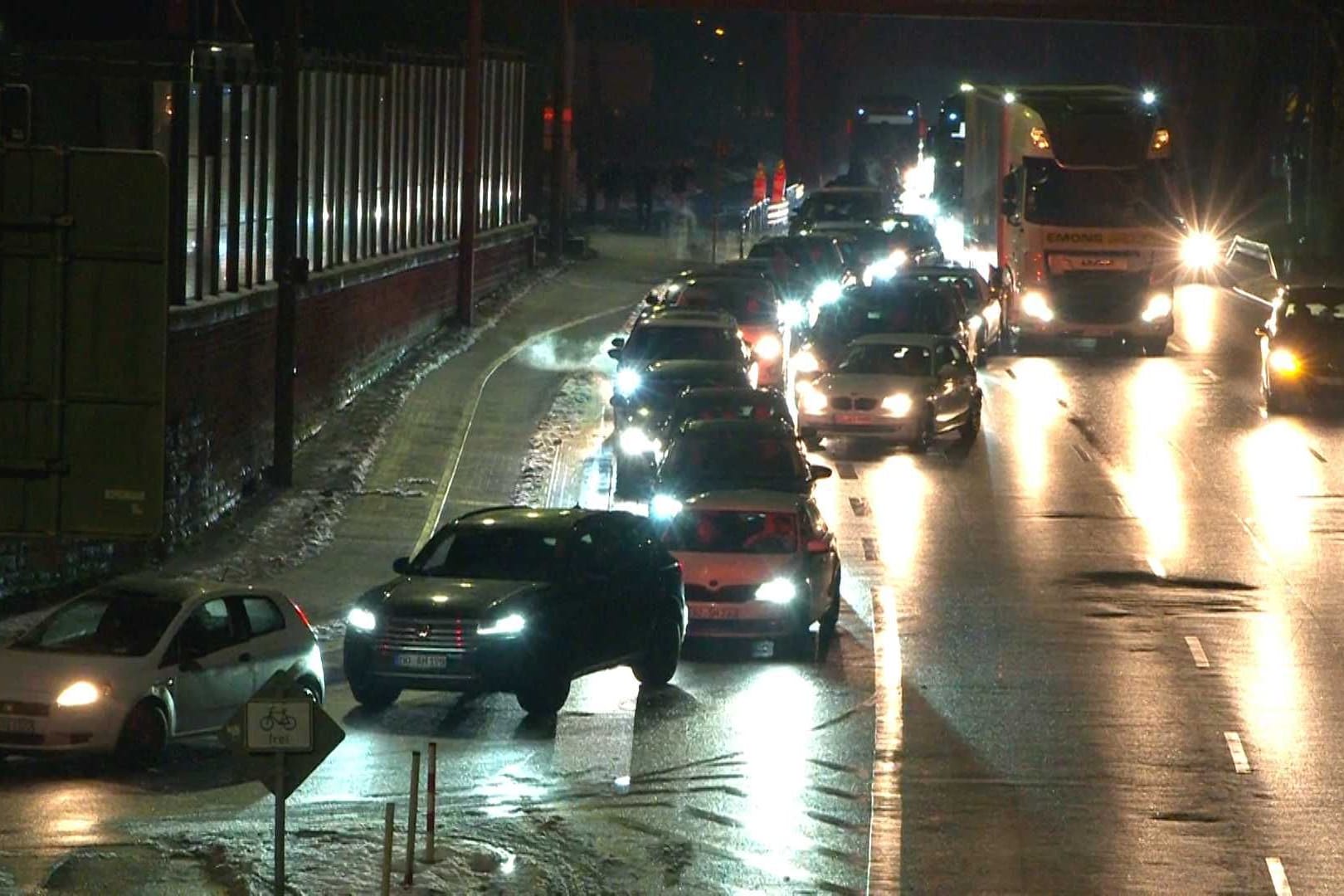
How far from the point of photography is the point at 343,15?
45.6 metres

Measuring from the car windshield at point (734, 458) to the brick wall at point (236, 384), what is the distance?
504 centimetres

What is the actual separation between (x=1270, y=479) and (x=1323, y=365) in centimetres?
630

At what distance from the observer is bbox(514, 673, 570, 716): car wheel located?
19703 mm

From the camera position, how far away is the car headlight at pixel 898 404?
116 feet

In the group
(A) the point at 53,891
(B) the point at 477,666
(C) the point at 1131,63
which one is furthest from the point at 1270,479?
(C) the point at 1131,63

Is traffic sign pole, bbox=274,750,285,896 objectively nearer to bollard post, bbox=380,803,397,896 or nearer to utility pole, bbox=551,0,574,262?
bollard post, bbox=380,803,397,896

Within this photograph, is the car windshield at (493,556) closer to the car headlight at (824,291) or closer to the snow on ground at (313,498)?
the snow on ground at (313,498)

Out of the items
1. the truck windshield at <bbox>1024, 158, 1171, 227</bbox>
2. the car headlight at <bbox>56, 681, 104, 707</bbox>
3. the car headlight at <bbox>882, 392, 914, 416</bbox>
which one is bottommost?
the car headlight at <bbox>56, 681, 104, 707</bbox>

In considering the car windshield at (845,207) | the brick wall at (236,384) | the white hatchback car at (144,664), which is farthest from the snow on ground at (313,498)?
the car windshield at (845,207)

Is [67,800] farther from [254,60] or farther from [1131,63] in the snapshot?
[1131,63]

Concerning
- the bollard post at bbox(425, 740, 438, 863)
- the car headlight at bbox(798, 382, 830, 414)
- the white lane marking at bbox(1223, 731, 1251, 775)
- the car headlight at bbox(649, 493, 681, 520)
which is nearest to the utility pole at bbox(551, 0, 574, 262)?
the car headlight at bbox(798, 382, 830, 414)

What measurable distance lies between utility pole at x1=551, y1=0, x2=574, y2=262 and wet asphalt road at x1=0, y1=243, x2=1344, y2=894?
26602 millimetres

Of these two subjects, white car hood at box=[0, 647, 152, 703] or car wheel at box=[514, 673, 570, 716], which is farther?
car wheel at box=[514, 673, 570, 716]

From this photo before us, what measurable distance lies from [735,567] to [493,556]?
3322mm
